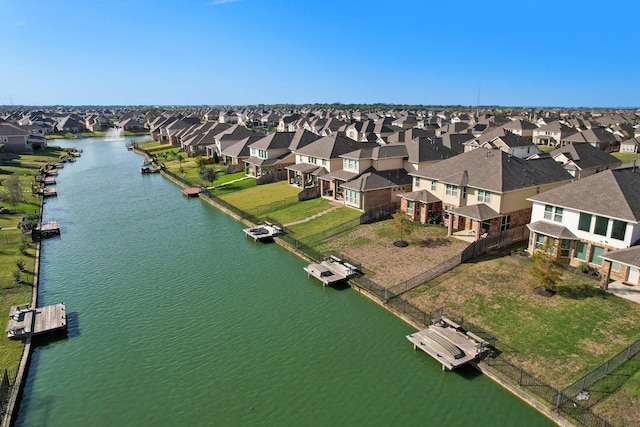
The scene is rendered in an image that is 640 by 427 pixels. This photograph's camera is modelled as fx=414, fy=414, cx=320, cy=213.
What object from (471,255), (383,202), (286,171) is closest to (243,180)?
(286,171)

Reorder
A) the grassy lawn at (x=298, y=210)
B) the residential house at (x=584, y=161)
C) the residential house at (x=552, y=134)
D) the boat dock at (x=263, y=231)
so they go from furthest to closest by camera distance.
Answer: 1. the residential house at (x=552, y=134)
2. the residential house at (x=584, y=161)
3. the grassy lawn at (x=298, y=210)
4. the boat dock at (x=263, y=231)

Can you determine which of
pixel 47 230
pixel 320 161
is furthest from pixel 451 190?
pixel 47 230

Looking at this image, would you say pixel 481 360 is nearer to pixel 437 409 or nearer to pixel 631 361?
pixel 437 409

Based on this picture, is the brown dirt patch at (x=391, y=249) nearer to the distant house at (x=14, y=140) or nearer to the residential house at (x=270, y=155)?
the residential house at (x=270, y=155)

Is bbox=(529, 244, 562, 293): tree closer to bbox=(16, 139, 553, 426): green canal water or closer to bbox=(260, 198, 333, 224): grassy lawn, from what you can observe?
bbox=(16, 139, 553, 426): green canal water

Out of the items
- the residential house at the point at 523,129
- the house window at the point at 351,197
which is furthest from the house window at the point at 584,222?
the residential house at the point at 523,129

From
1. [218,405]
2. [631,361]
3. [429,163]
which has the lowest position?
[218,405]
